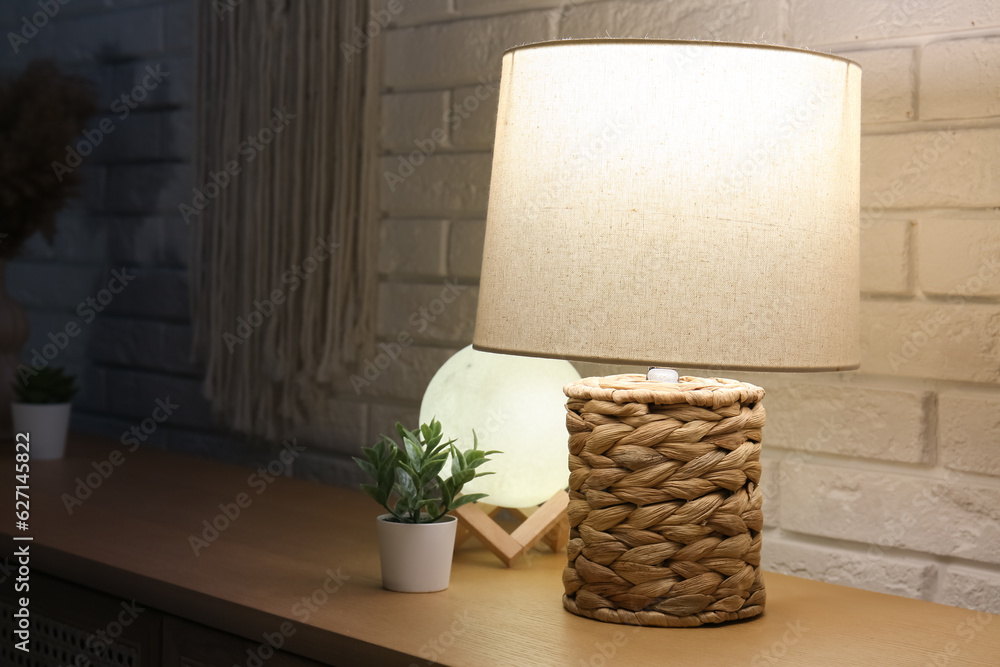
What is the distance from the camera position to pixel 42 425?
5.25 ft

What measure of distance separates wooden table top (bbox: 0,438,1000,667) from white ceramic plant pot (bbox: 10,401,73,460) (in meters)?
0.29

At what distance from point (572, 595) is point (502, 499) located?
205 mm

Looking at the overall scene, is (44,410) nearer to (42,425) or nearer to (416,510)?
(42,425)

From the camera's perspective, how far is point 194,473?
1.56 meters

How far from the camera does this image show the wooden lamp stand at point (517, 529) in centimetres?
109

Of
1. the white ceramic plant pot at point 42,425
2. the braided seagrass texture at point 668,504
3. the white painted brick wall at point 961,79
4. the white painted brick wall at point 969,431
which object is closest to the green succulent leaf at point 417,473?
the braided seagrass texture at point 668,504

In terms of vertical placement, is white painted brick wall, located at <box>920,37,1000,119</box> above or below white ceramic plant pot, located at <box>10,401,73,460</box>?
above

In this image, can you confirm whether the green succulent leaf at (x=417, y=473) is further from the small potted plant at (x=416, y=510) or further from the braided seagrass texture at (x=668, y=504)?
the braided seagrass texture at (x=668, y=504)

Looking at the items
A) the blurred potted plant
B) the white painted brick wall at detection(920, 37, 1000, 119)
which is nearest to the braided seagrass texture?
the white painted brick wall at detection(920, 37, 1000, 119)

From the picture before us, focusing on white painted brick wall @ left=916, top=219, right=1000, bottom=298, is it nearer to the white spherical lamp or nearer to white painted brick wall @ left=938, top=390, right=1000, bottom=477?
white painted brick wall @ left=938, top=390, right=1000, bottom=477

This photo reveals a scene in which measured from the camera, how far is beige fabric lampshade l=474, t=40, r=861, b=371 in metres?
0.81

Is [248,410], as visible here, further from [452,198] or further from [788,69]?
[788,69]

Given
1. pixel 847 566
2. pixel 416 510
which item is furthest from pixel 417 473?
pixel 847 566

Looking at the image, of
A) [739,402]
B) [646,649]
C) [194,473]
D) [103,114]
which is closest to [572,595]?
[646,649]
